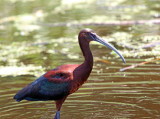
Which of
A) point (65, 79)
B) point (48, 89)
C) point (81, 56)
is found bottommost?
point (81, 56)

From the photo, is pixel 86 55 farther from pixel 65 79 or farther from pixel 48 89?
pixel 48 89

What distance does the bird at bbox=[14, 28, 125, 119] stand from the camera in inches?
249

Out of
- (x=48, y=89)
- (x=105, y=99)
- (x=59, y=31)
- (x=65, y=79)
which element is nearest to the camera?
(x=65, y=79)

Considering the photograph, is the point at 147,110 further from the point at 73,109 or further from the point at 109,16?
the point at 109,16

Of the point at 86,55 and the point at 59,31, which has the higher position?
the point at 86,55

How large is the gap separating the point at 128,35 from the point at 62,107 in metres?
5.20

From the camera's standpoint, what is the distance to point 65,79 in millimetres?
6332

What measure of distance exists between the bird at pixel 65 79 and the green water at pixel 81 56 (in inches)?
13.9

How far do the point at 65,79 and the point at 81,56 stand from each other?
3972 millimetres

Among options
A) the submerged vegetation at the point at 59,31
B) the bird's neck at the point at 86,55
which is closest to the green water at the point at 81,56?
the submerged vegetation at the point at 59,31

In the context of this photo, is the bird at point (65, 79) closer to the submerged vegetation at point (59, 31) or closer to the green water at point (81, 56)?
the green water at point (81, 56)

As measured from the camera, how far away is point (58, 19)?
15.2 metres

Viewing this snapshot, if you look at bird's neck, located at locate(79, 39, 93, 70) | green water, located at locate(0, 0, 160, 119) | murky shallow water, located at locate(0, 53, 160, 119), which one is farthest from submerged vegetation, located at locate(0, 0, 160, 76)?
bird's neck, located at locate(79, 39, 93, 70)

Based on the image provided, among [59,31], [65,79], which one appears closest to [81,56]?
[59,31]
